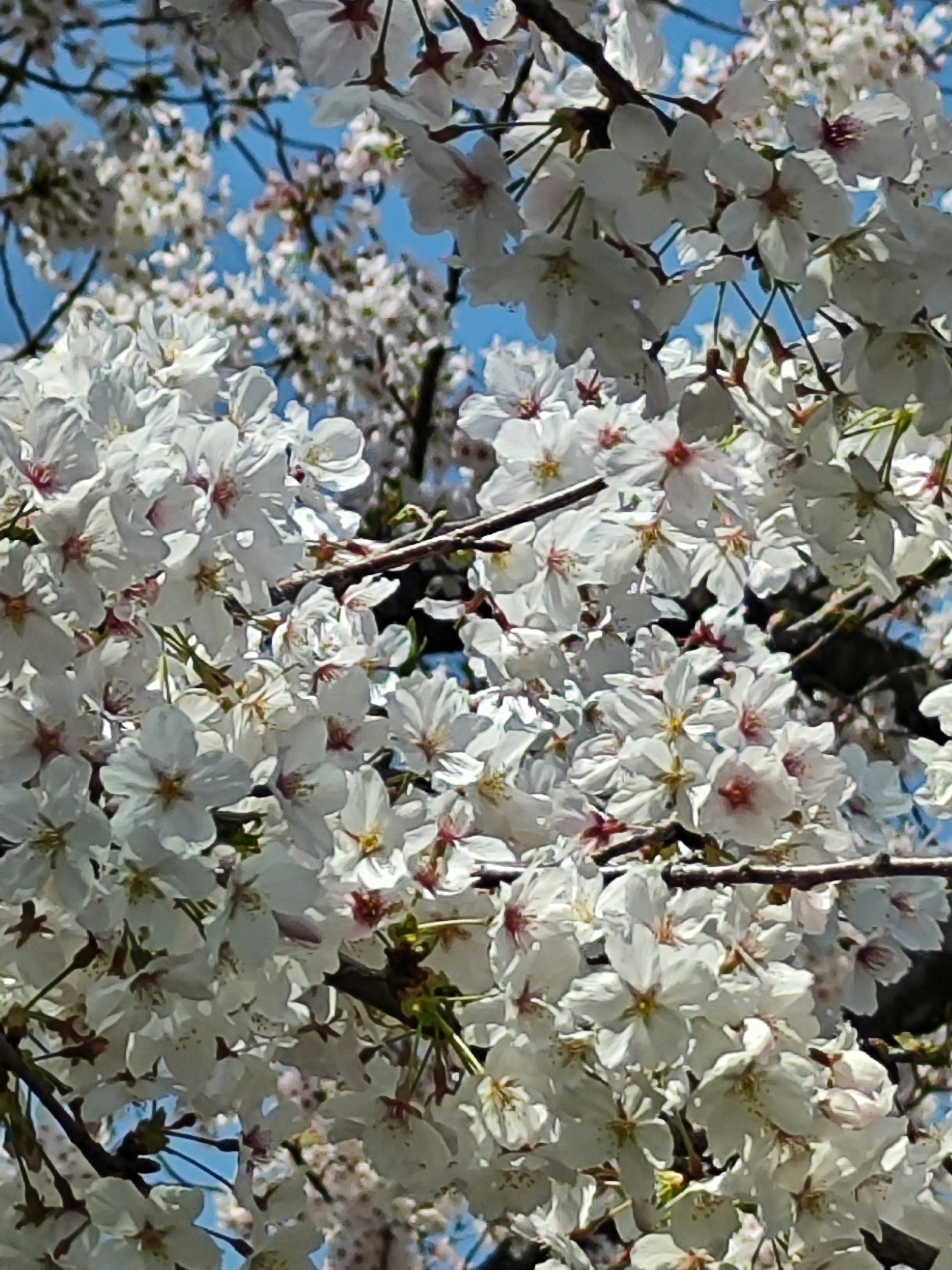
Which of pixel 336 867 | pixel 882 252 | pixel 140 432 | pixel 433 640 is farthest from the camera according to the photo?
pixel 433 640

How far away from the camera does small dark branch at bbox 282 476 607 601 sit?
1.28 meters

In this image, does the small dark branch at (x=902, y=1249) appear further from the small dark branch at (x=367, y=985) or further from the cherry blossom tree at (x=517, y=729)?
the small dark branch at (x=367, y=985)

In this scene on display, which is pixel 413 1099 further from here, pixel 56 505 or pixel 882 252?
pixel 882 252

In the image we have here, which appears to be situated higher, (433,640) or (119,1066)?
(433,640)

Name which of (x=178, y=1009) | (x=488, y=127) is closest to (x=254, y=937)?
(x=178, y=1009)

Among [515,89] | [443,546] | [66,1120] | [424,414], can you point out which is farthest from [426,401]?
[66,1120]

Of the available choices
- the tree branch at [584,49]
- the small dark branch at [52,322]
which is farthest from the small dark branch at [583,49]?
the small dark branch at [52,322]

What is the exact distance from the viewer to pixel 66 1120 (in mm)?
975

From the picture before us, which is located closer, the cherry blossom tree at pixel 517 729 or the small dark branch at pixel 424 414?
the cherry blossom tree at pixel 517 729

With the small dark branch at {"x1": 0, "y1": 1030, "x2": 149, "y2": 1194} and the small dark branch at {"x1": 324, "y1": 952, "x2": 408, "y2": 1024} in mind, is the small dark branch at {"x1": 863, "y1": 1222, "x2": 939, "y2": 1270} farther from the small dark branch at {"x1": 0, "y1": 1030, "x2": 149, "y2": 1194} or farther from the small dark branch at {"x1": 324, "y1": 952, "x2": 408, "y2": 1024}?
the small dark branch at {"x1": 0, "y1": 1030, "x2": 149, "y2": 1194}

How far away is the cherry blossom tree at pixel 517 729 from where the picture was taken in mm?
865

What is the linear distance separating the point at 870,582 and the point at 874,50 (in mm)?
2696

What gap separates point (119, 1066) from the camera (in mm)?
1053

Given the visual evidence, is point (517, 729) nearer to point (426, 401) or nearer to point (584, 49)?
point (584, 49)
